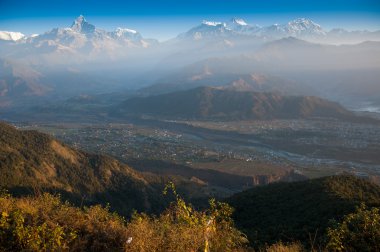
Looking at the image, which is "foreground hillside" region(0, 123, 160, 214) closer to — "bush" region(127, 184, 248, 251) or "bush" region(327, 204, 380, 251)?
"bush" region(127, 184, 248, 251)

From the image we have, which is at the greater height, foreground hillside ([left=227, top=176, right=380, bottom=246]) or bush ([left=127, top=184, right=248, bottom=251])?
bush ([left=127, top=184, right=248, bottom=251])

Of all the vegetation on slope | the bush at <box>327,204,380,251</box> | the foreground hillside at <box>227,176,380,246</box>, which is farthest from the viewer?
the foreground hillside at <box>227,176,380,246</box>

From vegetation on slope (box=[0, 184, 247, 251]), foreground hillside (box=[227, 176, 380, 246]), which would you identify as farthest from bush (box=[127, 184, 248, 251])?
foreground hillside (box=[227, 176, 380, 246])

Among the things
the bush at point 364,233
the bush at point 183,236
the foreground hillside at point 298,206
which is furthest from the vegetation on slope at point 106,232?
the foreground hillside at point 298,206

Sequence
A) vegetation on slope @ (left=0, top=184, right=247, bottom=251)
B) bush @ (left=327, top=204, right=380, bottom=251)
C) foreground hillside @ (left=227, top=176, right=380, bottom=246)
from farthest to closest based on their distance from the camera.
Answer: foreground hillside @ (left=227, top=176, right=380, bottom=246), bush @ (left=327, top=204, right=380, bottom=251), vegetation on slope @ (left=0, top=184, right=247, bottom=251)

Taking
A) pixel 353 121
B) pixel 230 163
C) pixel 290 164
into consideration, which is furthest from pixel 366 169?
pixel 353 121

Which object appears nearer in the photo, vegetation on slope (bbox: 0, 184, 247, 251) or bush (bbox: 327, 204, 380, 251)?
vegetation on slope (bbox: 0, 184, 247, 251)

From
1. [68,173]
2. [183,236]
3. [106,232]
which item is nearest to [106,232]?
[106,232]
